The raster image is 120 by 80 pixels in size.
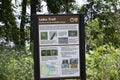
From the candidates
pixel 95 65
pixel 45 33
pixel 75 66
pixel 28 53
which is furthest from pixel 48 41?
pixel 28 53

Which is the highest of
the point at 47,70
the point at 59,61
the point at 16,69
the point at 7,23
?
the point at 59,61

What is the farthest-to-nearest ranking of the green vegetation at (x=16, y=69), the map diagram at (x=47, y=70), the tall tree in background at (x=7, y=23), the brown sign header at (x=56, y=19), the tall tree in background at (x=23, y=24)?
1. the tall tree in background at (x=23, y=24)
2. the tall tree in background at (x=7, y=23)
3. the green vegetation at (x=16, y=69)
4. the brown sign header at (x=56, y=19)
5. the map diagram at (x=47, y=70)

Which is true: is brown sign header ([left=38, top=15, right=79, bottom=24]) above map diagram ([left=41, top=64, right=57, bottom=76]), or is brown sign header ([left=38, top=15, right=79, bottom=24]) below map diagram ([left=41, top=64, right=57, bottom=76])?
above

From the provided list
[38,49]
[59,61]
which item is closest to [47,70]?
[59,61]

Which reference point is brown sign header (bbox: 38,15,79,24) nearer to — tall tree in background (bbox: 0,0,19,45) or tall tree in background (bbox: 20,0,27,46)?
tall tree in background (bbox: 20,0,27,46)

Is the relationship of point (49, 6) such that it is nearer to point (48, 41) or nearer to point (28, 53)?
point (28, 53)

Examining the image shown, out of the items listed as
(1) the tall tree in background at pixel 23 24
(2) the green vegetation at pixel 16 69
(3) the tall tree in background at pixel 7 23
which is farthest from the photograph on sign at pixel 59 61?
(3) the tall tree in background at pixel 7 23

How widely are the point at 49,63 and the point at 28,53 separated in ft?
23.8

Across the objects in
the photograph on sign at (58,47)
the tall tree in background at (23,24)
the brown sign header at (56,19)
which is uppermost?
the brown sign header at (56,19)

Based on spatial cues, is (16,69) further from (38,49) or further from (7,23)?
(7,23)

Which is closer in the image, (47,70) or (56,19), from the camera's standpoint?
(47,70)

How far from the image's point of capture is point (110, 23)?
111 ft

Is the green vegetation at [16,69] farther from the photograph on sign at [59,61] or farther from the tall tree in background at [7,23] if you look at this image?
the tall tree in background at [7,23]

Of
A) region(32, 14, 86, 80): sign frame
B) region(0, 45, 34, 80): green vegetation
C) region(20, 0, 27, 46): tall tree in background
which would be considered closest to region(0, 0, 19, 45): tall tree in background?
region(20, 0, 27, 46): tall tree in background
